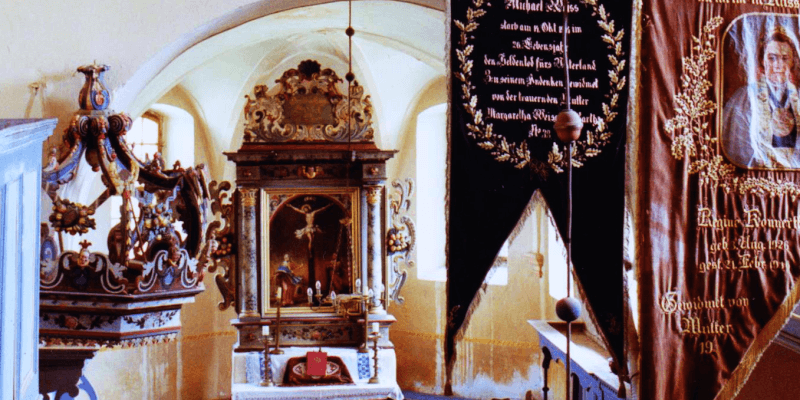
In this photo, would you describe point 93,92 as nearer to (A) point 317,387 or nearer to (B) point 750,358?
(B) point 750,358

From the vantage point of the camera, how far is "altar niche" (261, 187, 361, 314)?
867 centimetres

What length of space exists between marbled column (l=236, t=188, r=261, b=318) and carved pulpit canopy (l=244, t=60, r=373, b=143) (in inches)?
25.6

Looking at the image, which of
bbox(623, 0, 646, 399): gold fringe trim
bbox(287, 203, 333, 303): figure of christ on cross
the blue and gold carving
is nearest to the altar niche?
bbox(287, 203, 333, 303): figure of christ on cross

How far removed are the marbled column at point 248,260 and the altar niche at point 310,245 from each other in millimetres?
121

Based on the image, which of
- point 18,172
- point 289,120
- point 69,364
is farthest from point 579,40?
point 289,120

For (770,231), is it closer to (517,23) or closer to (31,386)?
(517,23)

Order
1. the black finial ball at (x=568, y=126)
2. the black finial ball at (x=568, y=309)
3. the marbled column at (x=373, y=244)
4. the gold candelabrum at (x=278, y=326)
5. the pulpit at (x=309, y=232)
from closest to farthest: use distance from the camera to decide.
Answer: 1. the black finial ball at (x=568, y=309)
2. the black finial ball at (x=568, y=126)
3. the gold candelabrum at (x=278, y=326)
4. the pulpit at (x=309, y=232)
5. the marbled column at (x=373, y=244)

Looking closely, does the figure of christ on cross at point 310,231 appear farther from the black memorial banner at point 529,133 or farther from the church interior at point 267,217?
the black memorial banner at point 529,133

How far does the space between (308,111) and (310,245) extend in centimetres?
132

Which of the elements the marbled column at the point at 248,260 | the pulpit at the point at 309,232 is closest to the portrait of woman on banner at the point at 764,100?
the pulpit at the point at 309,232

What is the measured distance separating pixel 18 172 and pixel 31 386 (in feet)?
2.86

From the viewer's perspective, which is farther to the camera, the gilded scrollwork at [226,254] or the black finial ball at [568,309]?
the gilded scrollwork at [226,254]

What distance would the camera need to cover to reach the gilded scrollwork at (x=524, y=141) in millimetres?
4691

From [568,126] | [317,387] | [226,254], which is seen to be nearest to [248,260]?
[226,254]
